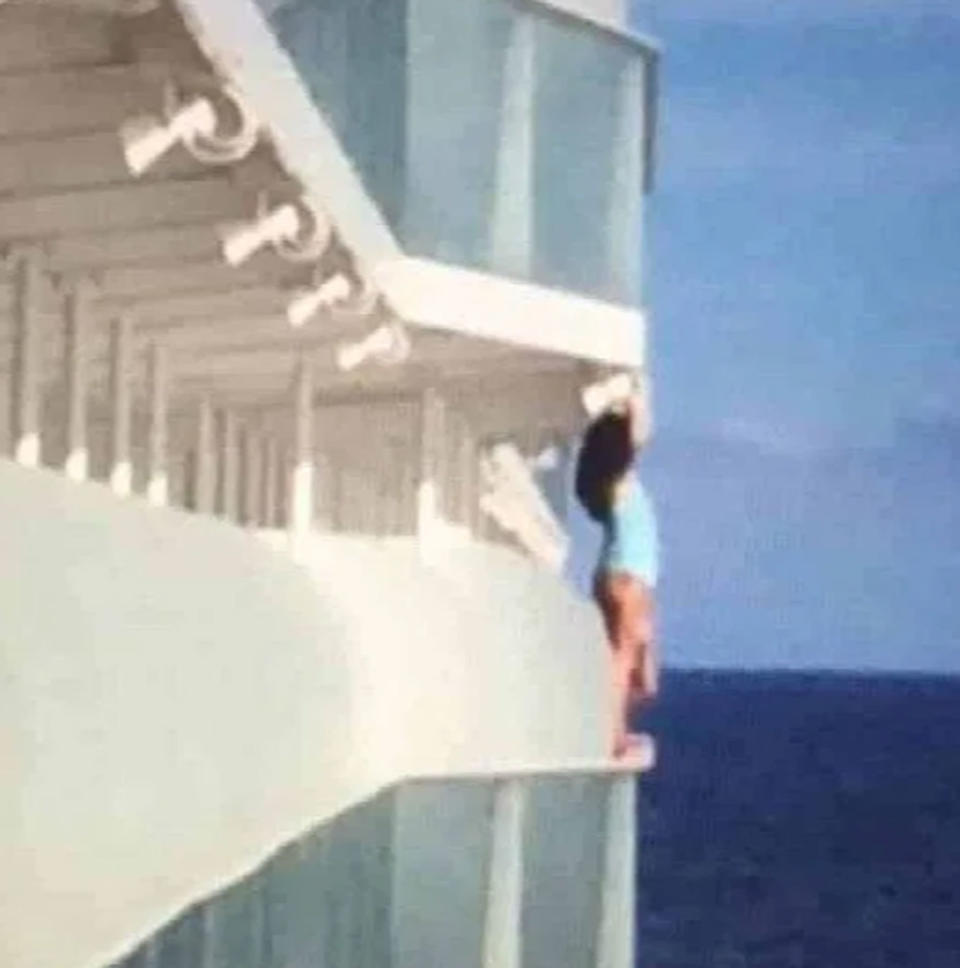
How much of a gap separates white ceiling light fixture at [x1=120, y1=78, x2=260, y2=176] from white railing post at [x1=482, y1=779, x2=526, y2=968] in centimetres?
474

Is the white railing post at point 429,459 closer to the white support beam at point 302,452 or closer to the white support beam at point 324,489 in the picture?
the white support beam at point 324,489

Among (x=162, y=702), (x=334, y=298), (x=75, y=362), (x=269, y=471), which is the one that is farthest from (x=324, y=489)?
(x=162, y=702)

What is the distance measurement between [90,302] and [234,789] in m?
3.63

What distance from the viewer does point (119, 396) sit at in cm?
1303

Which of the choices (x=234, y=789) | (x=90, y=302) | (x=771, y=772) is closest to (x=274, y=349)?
(x=90, y=302)

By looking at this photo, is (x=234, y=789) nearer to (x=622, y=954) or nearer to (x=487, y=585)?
(x=487, y=585)

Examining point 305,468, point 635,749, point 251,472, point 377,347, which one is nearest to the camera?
point 377,347

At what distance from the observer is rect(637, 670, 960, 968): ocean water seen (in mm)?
86875

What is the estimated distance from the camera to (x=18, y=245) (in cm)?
1150

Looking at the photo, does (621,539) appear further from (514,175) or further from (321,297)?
(321,297)

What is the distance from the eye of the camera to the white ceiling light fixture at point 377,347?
1419 centimetres

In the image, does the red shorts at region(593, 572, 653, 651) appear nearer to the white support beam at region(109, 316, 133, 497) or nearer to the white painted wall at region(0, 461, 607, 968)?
the white painted wall at region(0, 461, 607, 968)

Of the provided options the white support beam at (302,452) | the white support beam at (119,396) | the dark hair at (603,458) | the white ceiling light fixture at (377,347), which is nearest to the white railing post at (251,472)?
the dark hair at (603,458)

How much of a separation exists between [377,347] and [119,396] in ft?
4.88
